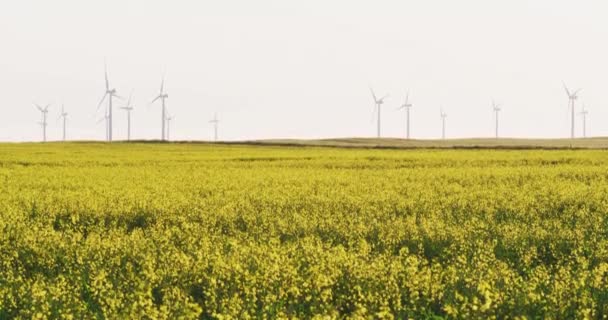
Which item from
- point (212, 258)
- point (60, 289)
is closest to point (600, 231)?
point (212, 258)

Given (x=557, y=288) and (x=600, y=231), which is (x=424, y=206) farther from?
(x=557, y=288)

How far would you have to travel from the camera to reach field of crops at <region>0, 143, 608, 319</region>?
8812mm

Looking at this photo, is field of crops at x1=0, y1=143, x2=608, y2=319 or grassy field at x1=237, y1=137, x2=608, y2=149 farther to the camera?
grassy field at x1=237, y1=137, x2=608, y2=149

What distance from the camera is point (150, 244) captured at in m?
13.5

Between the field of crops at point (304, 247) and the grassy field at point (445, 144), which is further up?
the grassy field at point (445, 144)

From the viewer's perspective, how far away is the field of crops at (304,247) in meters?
8.81

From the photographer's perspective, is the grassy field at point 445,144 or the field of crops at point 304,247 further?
the grassy field at point 445,144

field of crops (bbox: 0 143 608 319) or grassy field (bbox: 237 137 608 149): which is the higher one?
grassy field (bbox: 237 137 608 149)

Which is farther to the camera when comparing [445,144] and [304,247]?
[445,144]

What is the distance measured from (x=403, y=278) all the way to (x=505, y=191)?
14025mm

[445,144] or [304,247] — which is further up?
[445,144]

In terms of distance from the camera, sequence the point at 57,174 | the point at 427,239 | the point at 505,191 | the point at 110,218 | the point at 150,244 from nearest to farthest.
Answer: the point at 150,244 < the point at 427,239 < the point at 110,218 < the point at 505,191 < the point at 57,174

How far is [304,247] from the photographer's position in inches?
471

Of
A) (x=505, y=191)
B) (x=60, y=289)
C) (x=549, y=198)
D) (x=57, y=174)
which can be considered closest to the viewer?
(x=60, y=289)
